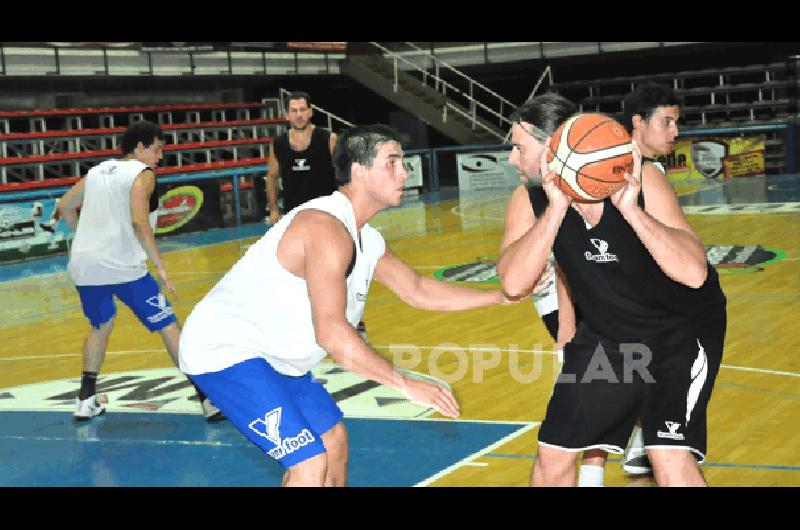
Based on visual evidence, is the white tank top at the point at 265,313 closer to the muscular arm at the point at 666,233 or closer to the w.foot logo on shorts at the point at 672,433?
the muscular arm at the point at 666,233

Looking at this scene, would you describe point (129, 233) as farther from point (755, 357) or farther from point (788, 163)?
point (788, 163)

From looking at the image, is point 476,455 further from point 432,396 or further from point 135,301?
point 135,301

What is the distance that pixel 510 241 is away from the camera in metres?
4.46

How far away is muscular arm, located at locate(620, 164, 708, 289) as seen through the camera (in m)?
3.85

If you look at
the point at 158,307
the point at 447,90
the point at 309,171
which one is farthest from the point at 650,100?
the point at 447,90

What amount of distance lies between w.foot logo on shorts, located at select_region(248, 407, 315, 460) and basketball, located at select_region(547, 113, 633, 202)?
4.57 ft

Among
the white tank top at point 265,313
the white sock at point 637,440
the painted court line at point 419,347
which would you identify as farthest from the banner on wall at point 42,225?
the white tank top at point 265,313

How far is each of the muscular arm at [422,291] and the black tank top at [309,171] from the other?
216 inches

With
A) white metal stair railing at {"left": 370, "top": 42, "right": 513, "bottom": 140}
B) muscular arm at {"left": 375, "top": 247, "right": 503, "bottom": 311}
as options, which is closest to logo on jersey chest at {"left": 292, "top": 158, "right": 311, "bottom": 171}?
muscular arm at {"left": 375, "top": 247, "right": 503, "bottom": 311}

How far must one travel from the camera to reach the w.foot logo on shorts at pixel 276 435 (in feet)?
14.3

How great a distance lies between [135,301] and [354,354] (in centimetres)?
418

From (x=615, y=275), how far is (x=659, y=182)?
0.38m
